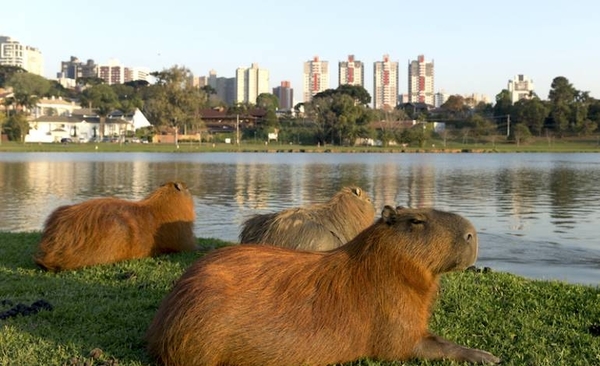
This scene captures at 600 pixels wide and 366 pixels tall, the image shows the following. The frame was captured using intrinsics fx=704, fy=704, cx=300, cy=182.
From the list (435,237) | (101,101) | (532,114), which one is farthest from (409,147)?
(435,237)

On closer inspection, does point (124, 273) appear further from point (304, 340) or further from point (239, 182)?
point (239, 182)

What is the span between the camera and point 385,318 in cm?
449

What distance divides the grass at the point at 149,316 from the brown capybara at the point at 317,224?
3.54 feet

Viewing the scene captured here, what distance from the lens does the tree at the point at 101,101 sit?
114938 mm

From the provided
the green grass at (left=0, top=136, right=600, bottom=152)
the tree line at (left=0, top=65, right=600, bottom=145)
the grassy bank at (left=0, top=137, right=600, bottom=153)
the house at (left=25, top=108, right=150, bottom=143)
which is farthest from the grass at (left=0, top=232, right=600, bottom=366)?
the house at (left=25, top=108, right=150, bottom=143)

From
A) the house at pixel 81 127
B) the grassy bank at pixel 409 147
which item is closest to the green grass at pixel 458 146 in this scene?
the grassy bank at pixel 409 147

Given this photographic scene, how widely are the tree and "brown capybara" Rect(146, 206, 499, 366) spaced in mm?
114614

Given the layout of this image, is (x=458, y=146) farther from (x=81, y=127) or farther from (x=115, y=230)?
(x=115, y=230)

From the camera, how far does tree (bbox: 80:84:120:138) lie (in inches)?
4525

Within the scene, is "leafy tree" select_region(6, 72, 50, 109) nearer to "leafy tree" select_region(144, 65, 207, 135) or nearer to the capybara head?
"leafy tree" select_region(144, 65, 207, 135)

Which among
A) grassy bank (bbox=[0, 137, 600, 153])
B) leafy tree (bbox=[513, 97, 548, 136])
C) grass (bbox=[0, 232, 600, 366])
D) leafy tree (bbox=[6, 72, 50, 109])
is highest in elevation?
leafy tree (bbox=[6, 72, 50, 109])

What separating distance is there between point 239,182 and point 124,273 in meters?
23.6

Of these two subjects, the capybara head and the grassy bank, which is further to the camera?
the grassy bank

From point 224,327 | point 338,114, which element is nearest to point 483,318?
point 224,327
